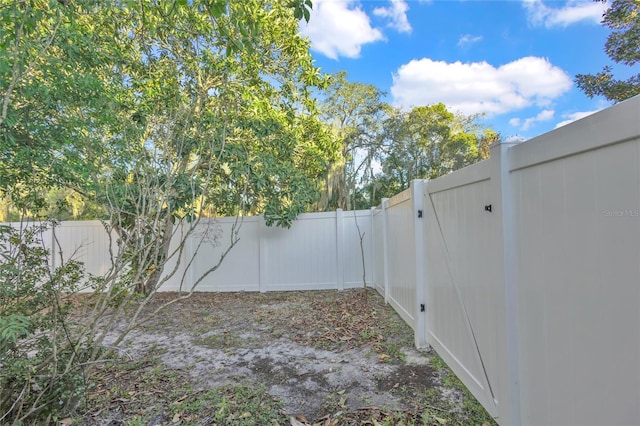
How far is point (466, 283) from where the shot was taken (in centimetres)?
211

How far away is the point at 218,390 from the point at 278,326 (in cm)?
159

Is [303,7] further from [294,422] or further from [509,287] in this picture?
[294,422]

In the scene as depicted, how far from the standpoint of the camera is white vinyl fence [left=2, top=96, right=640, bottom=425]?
938 millimetres

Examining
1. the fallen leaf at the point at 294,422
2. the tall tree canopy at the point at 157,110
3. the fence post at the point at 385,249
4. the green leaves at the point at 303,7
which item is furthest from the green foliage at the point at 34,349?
the fence post at the point at 385,249

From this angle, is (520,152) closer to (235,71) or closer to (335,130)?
(235,71)

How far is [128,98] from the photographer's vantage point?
4.01 meters

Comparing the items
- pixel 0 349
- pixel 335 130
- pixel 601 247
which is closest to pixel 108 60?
pixel 0 349

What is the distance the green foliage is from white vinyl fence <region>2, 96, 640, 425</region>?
931 millimetres

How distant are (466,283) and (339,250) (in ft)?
13.4

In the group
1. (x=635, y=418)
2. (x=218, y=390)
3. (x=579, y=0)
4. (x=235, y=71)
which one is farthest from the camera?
(x=579, y=0)

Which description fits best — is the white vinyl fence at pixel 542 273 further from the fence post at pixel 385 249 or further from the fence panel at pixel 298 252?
the fence panel at pixel 298 252

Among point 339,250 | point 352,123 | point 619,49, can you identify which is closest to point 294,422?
point 339,250

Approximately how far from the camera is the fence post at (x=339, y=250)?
613 cm

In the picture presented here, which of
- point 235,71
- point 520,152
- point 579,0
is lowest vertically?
point 520,152
